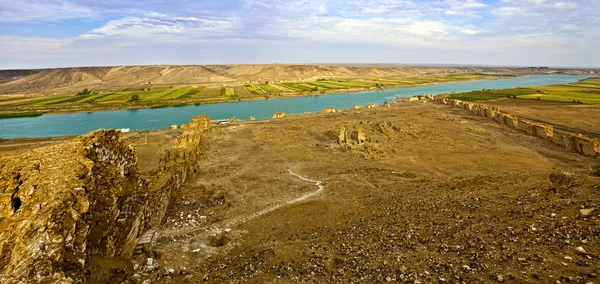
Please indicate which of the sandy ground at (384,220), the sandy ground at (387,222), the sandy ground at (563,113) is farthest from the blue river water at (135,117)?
the sandy ground at (387,222)

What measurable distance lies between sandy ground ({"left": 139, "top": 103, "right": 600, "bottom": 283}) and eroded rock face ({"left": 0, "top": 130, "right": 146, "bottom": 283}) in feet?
6.48

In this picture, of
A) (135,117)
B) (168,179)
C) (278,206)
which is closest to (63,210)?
(168,179)

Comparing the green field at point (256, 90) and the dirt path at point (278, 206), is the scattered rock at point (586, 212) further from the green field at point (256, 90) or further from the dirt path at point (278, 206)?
the green field at point (256, 90)

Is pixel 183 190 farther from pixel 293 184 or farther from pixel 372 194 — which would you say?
pixel 372 194

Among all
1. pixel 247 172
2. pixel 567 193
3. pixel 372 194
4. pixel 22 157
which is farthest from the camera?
pixel 247 172

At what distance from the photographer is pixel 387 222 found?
13.3 meters

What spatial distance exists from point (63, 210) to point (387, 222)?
1091cm

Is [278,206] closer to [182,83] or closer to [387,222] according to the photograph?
[387,222]

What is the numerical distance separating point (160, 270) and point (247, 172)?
544 inches

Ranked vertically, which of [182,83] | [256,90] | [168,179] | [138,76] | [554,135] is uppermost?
[138,76]

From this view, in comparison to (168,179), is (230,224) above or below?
below

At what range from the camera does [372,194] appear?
60.0 feet

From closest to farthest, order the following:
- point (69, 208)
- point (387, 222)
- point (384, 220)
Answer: point (69, 208)
point (387, 222)
point (384, 220)

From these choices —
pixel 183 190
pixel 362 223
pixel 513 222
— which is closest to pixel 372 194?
pixel 362 223
